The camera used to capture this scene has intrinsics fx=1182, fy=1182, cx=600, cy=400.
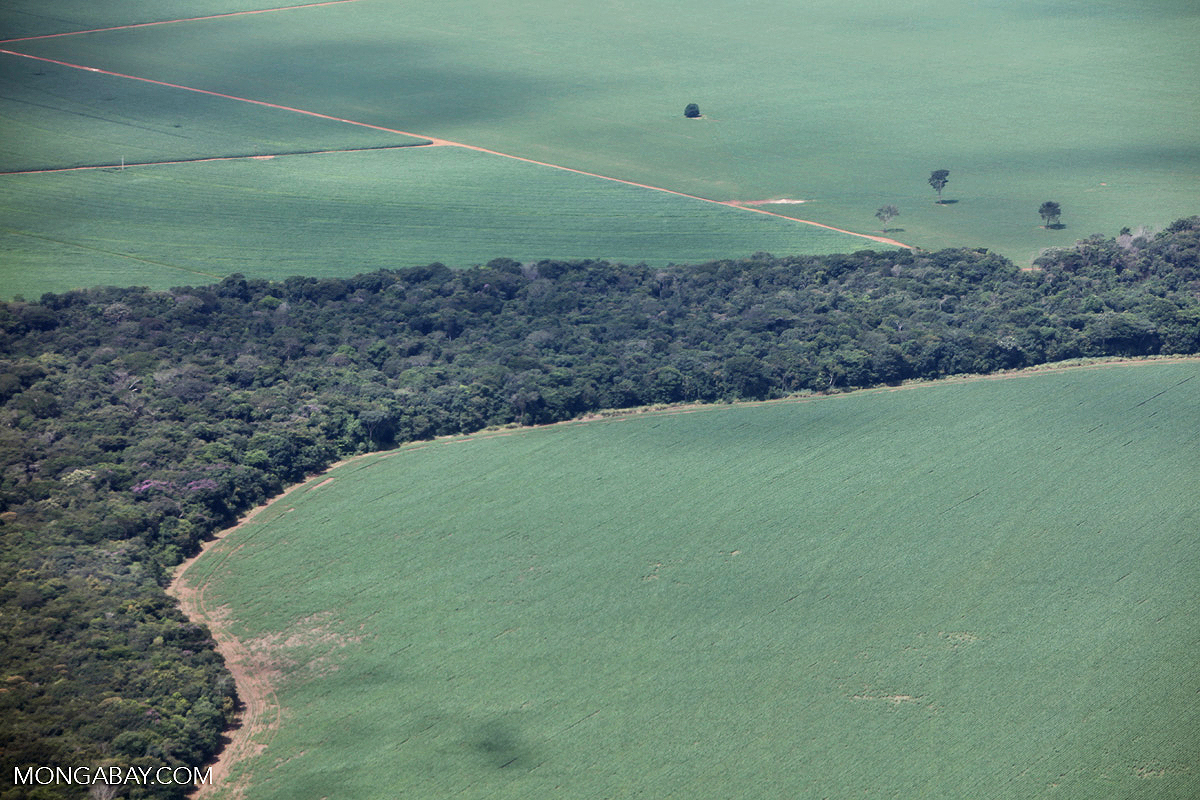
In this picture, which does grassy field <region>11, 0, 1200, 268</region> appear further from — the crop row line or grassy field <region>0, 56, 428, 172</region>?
the crop row line

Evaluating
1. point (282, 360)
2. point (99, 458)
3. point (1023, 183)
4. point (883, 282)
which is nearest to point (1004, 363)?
point (883, 282)

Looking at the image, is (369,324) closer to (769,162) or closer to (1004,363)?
(1004,363)

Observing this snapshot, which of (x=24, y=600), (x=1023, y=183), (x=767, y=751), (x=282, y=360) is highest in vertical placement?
(x=1023, y=183)

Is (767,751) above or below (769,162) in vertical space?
below

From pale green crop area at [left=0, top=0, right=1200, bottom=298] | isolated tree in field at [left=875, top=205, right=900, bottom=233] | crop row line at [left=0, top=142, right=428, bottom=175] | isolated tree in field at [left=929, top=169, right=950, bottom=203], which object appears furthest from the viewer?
pale green crop area at [left=0, top=0, right=1200, bottom=298]

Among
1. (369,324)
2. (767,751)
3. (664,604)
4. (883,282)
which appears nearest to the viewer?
(767,751)

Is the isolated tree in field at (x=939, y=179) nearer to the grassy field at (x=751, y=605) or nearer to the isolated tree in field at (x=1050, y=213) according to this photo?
the isolated tree in field at (x=1050, y=213)
